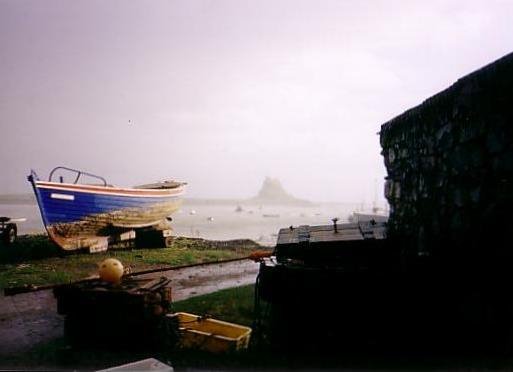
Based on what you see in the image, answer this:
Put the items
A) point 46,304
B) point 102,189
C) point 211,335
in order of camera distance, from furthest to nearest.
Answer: point 102,189, point 46,304, point 211,335

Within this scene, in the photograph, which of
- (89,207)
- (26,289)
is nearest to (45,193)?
(89,207)

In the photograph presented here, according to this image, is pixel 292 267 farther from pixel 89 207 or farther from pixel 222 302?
pixel 89 207

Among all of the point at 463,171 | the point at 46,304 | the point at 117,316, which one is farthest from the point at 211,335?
the point at 46,304

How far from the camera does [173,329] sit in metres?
5.57

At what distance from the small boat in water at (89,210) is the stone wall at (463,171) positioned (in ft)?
43.1

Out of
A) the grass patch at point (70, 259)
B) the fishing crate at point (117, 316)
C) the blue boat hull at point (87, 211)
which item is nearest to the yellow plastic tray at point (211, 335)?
the fishing crate at point (117, 316)

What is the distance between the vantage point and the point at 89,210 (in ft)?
51.1

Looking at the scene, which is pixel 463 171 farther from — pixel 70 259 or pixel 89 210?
pixel 89 210

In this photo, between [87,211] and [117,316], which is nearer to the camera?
[117,316]

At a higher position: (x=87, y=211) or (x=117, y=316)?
(x=87, y=211)

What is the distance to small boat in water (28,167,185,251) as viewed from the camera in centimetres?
1431

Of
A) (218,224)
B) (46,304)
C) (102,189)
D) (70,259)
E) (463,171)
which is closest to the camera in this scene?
(463,171)

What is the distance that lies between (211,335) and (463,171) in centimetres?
382

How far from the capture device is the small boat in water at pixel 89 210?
47.0ft
